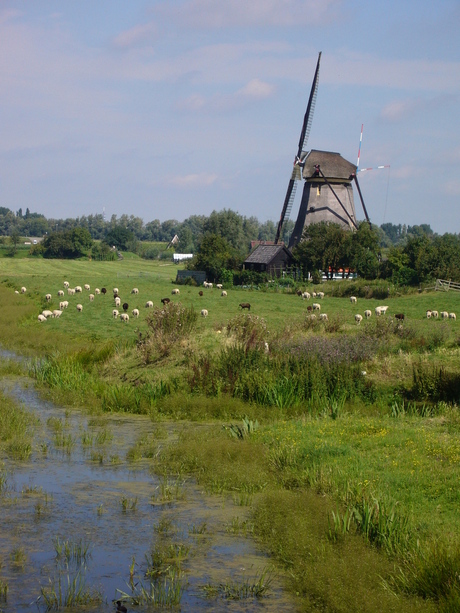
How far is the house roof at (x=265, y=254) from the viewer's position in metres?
79.3

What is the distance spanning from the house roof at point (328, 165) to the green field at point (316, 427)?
5236cm

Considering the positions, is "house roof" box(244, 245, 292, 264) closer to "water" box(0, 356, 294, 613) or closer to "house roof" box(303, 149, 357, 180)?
"house roof" box(303, 149, 357, 180)

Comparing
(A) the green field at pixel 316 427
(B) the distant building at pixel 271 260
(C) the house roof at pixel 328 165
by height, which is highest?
(C) the house roof at pixel 328 165

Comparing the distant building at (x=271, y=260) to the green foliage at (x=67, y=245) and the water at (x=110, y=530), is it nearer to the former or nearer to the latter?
the water at (x=110, y=530)

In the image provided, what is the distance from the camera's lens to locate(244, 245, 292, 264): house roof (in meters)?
79.3

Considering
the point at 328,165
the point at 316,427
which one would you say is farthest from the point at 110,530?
the point at 328,165

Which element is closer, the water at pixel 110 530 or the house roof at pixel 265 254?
the water at pixel 110 530

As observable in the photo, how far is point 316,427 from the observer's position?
1617 centimetres

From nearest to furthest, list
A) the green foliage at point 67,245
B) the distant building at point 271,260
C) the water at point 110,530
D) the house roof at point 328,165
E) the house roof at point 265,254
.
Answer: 1. the water at point 110,530
2. the distant building at point 271,260
3. the house roof at point 265,254
4. the house roof at point 328,165
5. the green foliage at point 67,245

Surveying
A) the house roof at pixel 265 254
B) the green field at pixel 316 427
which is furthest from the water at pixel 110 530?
the house roof at pixel 265 254

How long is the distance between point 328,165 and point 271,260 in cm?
1616

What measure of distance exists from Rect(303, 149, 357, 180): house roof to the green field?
52359mm

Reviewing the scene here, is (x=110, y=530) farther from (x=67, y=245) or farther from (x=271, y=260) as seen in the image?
(x=67, y=245)

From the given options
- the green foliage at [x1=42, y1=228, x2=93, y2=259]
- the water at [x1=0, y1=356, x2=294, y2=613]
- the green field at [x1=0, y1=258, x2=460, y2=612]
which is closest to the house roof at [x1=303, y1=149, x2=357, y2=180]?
the green field at [x1=0, y1=258, x2=460, y2=612]
